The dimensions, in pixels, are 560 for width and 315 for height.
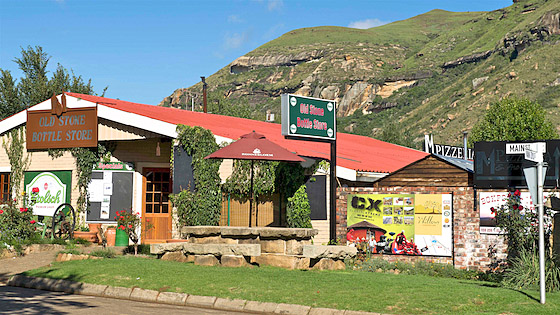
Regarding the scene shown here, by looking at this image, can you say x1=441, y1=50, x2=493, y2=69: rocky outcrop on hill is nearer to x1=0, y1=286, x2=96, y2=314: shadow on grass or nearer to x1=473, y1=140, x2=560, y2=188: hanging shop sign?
x1=473, y1=140, x2=560, y2=188: hanging shop sign

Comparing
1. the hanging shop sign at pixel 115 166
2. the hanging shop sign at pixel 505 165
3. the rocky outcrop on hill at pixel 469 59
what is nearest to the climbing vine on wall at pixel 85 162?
the hanging shop sign at pixel 115 166

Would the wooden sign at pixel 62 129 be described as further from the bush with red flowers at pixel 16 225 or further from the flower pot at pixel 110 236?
the bush with red flowers at pixel 16 225

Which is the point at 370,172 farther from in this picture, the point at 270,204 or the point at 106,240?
the point at 106,240

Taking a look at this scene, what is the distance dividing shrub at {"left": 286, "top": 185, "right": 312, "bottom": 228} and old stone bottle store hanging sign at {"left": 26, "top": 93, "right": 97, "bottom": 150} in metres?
7.75

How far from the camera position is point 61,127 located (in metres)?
22.7

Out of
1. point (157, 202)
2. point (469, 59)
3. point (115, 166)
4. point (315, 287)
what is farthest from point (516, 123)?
point (469, 59)

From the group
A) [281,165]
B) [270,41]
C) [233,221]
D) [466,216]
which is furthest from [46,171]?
[270,41]

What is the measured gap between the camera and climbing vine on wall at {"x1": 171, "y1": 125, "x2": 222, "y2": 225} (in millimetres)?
19062

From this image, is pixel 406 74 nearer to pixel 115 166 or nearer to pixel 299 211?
pixel 115 166

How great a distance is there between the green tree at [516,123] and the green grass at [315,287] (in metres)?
45.7

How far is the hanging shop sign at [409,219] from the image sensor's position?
16328 millimetres

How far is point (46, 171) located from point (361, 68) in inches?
4669

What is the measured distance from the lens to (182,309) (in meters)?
10.8

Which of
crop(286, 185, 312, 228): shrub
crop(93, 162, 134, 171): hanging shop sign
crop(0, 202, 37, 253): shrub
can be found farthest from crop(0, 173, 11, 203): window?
crop(286, 185, 312, 228): shrub
